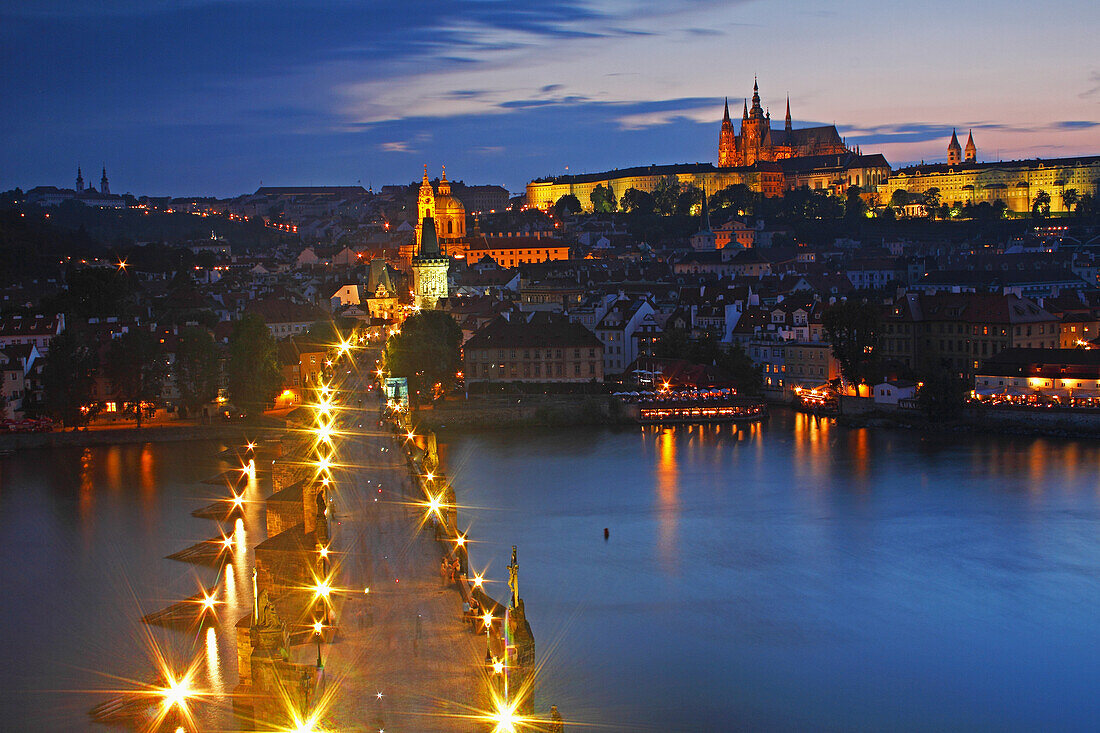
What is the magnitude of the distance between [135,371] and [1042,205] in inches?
1918

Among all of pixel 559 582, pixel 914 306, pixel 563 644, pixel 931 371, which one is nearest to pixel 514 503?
pixel 559 582

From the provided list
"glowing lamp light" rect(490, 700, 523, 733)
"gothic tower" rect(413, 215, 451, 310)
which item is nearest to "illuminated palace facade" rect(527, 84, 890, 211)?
"gothic tower" rect(413, 215, 451, 310)

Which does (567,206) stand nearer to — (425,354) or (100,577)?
(425,354)

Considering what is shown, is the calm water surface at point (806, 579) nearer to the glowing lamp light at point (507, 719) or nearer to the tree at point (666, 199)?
the glowing lamp light at point (507, 719)

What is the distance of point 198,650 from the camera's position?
9047 mm

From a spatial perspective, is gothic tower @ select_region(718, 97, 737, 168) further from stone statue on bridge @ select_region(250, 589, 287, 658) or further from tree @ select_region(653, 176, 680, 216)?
stone statue on bridge @ select_region(250, 589, 287, 658)

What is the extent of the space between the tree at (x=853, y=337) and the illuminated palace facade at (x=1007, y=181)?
4095 centimetres

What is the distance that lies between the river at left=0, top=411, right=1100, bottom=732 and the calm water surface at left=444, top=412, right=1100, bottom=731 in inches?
1.2

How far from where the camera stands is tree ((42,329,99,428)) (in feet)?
64.1

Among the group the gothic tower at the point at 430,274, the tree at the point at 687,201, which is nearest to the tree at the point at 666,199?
the tree at the point at 687,201

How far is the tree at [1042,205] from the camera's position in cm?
5734

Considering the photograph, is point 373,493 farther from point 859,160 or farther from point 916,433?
A: point 859,160

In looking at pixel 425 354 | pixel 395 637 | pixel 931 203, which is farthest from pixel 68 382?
pixel 931 203

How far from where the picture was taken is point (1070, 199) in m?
57.8
